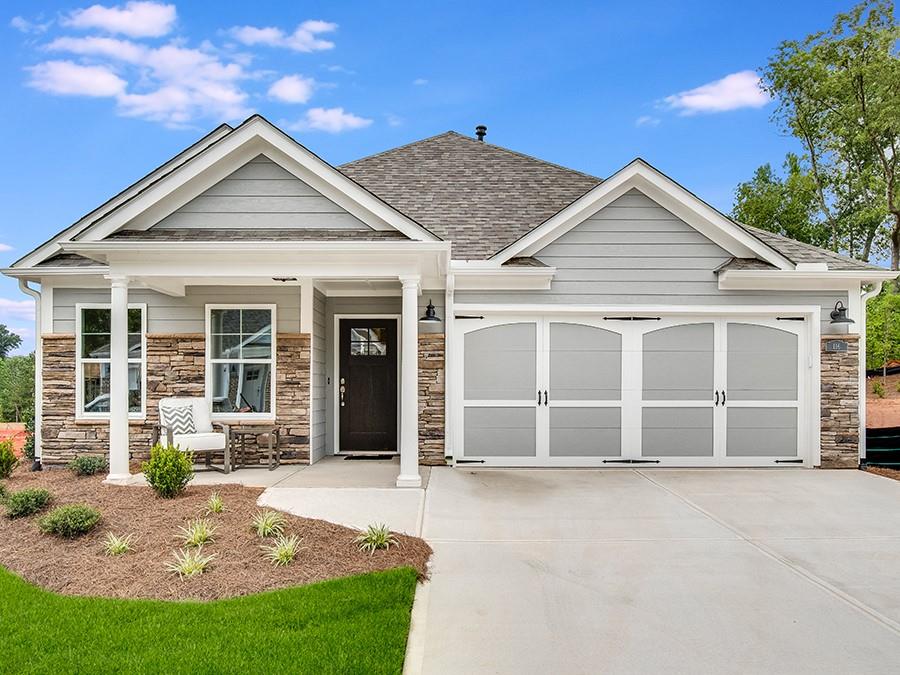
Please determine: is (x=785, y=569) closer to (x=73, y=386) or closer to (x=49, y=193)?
(x=73, y=386)

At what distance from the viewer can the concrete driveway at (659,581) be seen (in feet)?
10.6

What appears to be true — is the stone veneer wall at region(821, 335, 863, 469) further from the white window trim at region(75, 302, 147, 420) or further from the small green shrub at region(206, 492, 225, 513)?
the white window trim at region(75, 302, 147, 420)

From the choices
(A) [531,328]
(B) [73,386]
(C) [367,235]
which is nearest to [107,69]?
(B) [73,386]

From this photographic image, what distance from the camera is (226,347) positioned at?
8.82 m

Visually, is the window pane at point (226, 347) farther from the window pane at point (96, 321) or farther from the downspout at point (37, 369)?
the downspout at point (37, 369)

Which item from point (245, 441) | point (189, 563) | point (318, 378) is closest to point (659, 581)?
point (189, 563)

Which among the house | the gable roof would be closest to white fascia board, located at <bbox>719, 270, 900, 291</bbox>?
the house

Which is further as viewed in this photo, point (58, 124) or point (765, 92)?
point (765, 92)

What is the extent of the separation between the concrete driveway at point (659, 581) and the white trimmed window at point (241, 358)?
3.22 meters

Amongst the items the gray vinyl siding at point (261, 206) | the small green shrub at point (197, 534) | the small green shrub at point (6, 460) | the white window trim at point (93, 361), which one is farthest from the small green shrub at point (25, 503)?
the gray vinyl siding at point (261, 206)

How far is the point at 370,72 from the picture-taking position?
13102mm

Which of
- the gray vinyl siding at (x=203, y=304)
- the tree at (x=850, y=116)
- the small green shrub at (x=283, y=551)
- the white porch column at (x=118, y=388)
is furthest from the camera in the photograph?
the tree at (x=850, y=116)

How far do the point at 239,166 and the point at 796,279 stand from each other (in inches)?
305

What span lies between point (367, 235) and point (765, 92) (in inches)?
791
